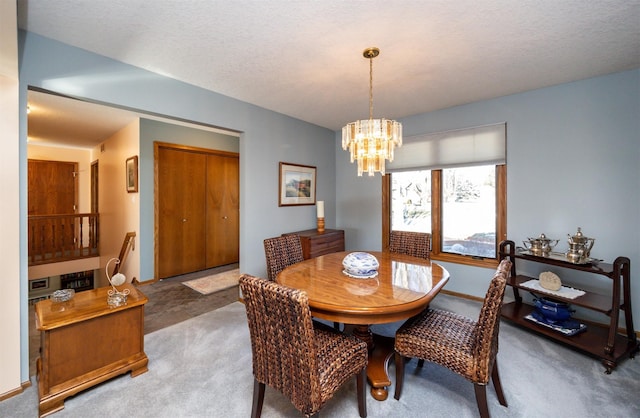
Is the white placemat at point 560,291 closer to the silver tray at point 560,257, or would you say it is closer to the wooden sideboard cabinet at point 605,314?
the wooden sideboard cabinet at point 605,314

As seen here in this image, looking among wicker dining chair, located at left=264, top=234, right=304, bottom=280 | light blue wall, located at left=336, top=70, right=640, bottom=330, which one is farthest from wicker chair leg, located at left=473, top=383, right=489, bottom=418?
light blue wall, located at left=336, top=70, right=640, bottom=330

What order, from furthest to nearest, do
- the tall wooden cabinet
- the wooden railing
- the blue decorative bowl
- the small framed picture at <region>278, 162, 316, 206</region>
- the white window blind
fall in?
the wooden railing
the tall wooden cabinet
the small framed picture at <region>278, 162, 316, 206</region>
the white window blind
the blue decorative bowl

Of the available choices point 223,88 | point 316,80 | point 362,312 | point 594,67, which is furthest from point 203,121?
point 594,67

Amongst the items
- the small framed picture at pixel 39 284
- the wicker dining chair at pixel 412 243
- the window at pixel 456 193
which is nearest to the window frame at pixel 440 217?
the window at pixel 456 193

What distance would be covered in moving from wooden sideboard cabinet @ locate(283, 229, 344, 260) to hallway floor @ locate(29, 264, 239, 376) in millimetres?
1125

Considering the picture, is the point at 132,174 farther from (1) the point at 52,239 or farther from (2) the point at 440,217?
(2) the point at 440,217

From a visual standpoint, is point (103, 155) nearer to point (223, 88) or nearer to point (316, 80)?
point (223, 88)

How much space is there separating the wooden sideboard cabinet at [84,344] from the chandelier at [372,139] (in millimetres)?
1986

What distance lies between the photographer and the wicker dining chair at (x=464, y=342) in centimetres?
143

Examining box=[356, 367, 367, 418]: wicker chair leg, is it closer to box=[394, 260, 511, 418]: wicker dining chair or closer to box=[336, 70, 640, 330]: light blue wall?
box=[394, 260, 511, 418]: wicker dining chair

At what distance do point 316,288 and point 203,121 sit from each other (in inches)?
85.9

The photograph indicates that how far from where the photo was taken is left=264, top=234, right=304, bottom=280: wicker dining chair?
8.04ft

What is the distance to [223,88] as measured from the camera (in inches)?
112

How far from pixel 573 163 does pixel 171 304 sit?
4.70 m
